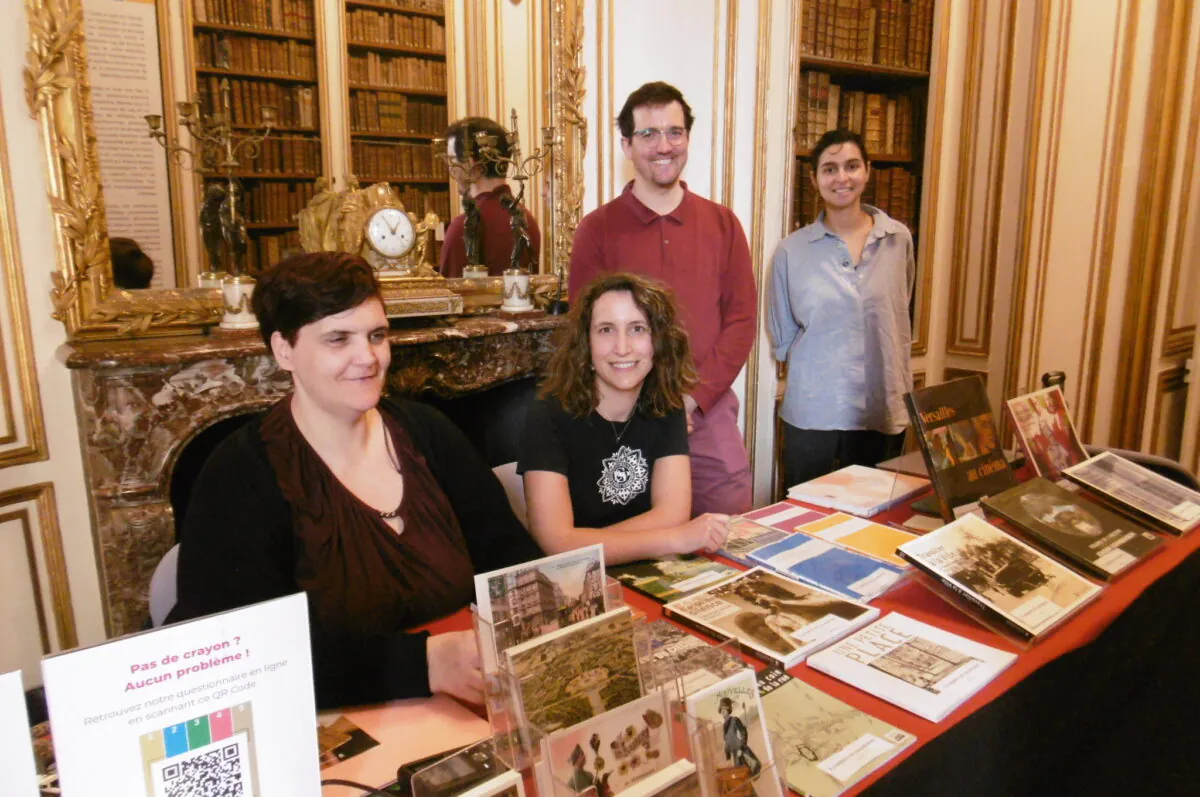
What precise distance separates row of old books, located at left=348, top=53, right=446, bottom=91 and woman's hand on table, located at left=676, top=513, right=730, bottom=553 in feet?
5.70

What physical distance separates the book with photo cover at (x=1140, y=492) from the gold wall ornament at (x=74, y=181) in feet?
7.68

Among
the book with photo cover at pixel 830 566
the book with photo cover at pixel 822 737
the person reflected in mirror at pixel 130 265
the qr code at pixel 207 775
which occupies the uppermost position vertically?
the person reflected in mirror at pixel 130 265

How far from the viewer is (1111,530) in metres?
1.57

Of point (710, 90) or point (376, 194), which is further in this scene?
point (710, 90)

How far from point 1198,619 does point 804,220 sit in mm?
2236

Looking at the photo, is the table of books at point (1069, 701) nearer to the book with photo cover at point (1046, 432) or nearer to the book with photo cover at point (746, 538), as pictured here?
the book with photo cover at point (746, 538)

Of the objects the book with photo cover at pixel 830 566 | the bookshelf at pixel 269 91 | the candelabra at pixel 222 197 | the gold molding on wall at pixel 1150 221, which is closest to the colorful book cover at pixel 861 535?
the book with photo cover at pixel 830 566

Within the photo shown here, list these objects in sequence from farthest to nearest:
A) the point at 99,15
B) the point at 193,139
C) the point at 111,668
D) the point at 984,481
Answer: the point at 193,139
the point at 99,15
the point at 984,481
the point at 111,668

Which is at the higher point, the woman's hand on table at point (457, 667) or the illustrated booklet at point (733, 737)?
the illustrated booklet at point (733, 737)

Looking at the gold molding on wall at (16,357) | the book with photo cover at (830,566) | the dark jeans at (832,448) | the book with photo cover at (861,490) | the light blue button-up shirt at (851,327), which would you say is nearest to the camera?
the book with photo cover at (830,566)

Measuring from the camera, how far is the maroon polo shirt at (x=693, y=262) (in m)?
2.36

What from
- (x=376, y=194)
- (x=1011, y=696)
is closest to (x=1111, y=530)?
(x=1011, y=696)

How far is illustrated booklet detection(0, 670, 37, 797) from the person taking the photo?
0.60 m

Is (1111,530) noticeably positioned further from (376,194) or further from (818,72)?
(818,72)
